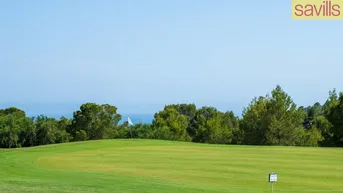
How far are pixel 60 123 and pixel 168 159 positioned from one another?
54568mm

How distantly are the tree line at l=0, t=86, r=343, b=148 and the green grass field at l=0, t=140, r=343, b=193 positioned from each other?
1080 inches

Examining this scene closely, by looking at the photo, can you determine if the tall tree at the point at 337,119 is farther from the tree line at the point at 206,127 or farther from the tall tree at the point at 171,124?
the tall tree at the point at 171,124

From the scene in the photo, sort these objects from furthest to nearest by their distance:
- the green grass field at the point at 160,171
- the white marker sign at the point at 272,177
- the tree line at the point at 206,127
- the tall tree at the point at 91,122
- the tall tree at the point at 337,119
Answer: the tall tree at the point at 91,122 < the tree line at the point at 206,127 < the tall tree at the point at 337,119 < the green grass field at the point at 160,171 < the white marker sign at the point at 272,177

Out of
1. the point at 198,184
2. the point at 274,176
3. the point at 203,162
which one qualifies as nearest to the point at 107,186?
the point at 198,184

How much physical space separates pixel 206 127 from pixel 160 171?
52695 millimetres

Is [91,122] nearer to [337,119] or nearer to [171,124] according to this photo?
[171,124]

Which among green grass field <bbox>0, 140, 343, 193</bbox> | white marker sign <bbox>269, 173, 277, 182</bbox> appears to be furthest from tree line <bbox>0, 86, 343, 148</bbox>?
white marker sign <bbox>269, 173, 277, 182</bbox>

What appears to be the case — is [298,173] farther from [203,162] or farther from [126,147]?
[126,147]

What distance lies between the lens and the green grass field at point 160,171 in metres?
14.8

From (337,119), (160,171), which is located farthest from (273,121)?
(160,171)

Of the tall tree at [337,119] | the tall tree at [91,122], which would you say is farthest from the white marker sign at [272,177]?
the tall tree at [91,122]

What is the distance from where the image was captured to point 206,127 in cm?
7181

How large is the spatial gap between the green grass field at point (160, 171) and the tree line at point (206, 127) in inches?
1080

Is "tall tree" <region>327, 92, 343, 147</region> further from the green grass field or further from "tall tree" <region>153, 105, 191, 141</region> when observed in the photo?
the green grass field
